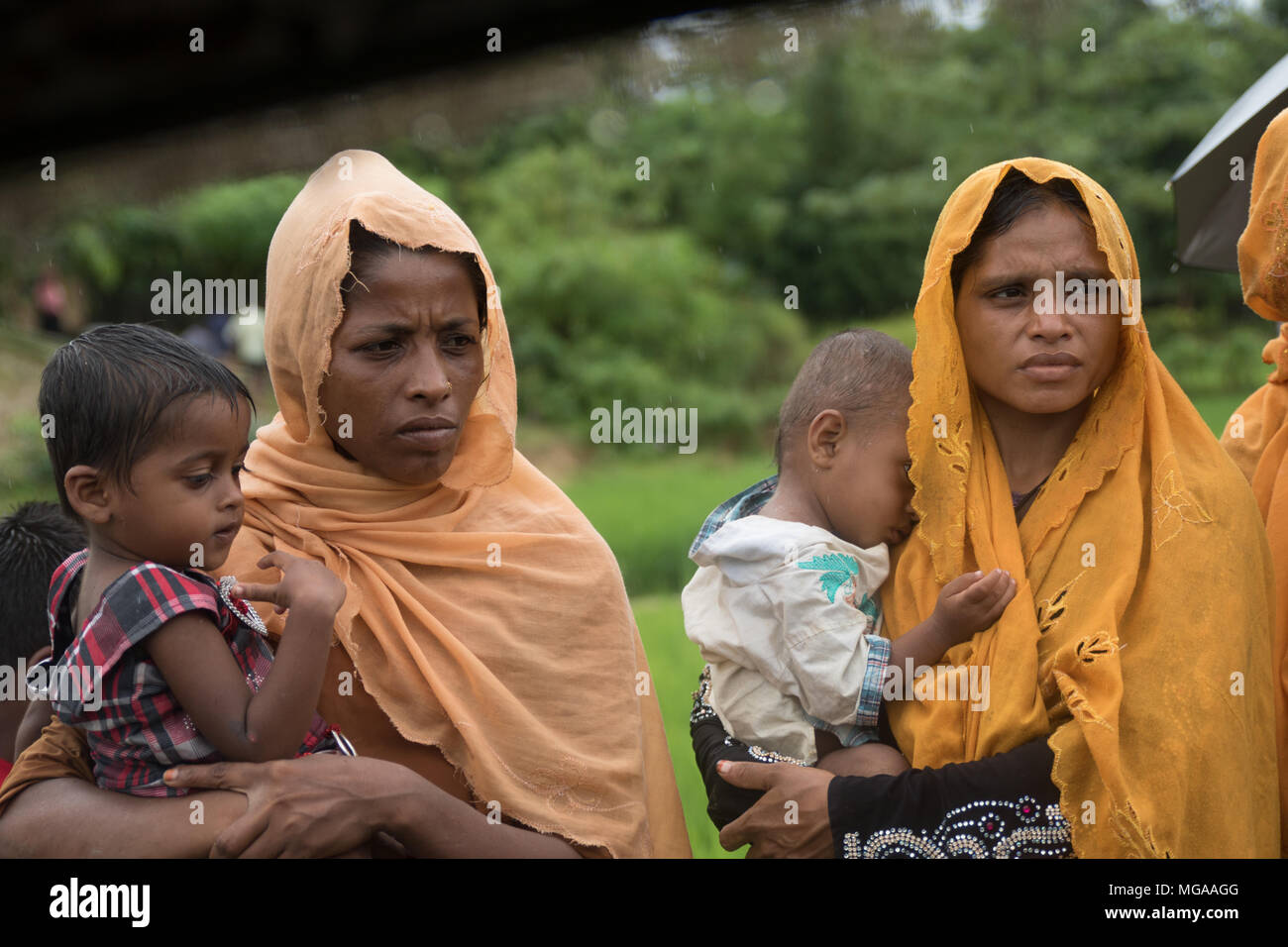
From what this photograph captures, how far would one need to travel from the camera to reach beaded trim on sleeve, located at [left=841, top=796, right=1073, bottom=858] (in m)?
2.37

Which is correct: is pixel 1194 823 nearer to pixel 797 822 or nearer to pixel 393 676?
pixel 797 822

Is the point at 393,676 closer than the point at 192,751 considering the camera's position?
No

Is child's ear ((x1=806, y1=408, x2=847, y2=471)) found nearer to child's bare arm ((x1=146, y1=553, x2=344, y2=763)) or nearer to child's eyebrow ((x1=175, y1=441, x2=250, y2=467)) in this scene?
child's bare arm ((x1=146, y1=553, x2=344, y2=763))

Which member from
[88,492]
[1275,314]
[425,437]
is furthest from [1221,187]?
[88,492]

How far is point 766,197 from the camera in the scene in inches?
586

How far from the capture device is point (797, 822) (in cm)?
246

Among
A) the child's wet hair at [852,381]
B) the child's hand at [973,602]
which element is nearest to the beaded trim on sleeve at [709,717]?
the child's hand at [973,602]

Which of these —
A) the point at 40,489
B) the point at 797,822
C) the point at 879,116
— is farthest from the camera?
the point at 879,116

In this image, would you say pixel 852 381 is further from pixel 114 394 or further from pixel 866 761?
pixel 114 394

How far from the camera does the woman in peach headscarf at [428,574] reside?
254cm

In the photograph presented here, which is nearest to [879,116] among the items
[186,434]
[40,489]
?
[40,489]

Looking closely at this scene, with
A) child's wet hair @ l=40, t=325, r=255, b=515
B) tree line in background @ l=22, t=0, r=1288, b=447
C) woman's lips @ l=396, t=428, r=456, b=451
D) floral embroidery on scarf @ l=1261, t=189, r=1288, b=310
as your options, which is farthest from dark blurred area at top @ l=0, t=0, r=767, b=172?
tree line in background @ l=22, t=0, r=1288, b=447
